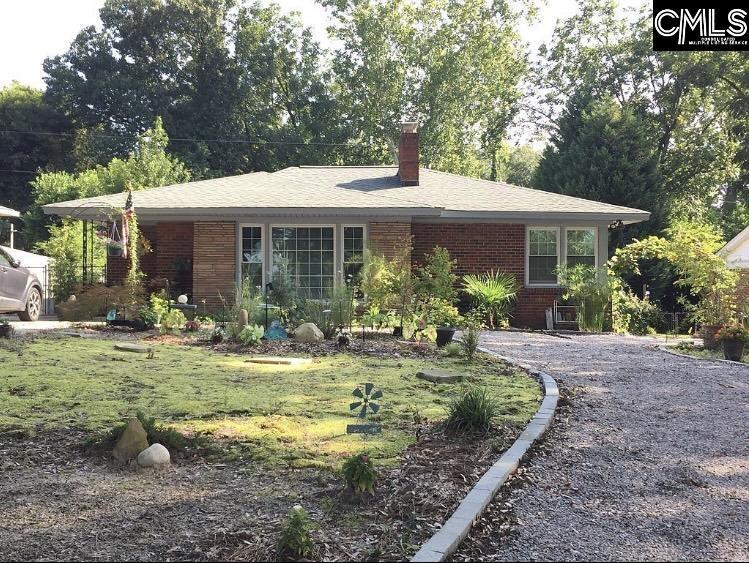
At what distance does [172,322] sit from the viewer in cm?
1277

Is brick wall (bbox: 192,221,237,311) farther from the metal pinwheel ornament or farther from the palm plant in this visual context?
the metal pinwheel ornament

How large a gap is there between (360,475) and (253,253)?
13.7 metres

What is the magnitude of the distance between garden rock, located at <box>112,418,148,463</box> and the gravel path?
2.43m

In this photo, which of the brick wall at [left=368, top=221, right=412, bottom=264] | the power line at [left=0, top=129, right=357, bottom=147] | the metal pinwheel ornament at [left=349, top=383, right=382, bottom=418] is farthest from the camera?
the power line at [left=0, top=129, right=357, bottom=147]

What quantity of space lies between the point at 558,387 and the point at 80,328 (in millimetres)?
8882

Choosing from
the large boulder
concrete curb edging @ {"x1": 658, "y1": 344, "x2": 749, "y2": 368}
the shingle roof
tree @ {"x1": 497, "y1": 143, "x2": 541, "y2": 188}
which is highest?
tree @ {"x1": 497, "y1": 143, "x2": 541, "y2": 188}

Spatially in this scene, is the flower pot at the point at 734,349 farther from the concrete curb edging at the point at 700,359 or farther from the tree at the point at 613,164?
the tree at the point at 613,164

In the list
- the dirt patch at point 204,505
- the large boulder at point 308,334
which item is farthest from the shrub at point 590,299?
the dirt patch at point 204,505

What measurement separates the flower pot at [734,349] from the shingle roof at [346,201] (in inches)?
244

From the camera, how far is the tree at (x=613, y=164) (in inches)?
973

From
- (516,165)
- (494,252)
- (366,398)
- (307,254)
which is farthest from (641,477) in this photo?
(516,165)

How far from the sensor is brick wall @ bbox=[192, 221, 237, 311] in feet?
56.0

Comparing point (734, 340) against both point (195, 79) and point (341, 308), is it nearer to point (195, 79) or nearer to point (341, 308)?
A: point (341, 308)

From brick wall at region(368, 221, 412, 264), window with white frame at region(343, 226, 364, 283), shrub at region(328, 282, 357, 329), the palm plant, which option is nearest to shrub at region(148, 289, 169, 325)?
shrub at region(328, 282, 357, 329)
